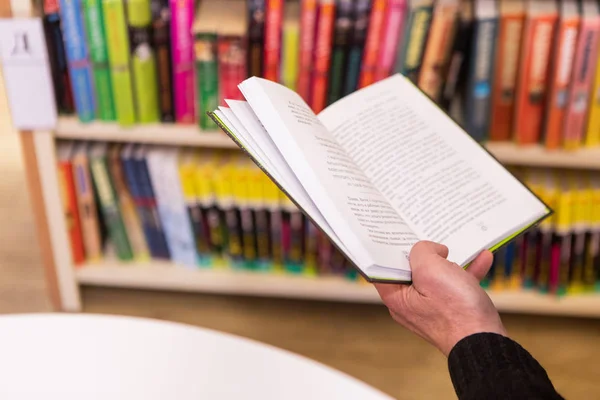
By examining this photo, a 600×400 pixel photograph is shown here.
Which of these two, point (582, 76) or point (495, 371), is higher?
point (582, 76)

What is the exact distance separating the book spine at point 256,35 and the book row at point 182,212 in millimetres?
A: 226

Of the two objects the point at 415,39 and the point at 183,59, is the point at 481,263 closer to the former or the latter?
the point at 415,39

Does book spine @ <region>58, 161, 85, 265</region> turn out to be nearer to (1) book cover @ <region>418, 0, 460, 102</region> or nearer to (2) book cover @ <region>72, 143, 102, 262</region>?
(2) book cover @ <region>72, 143, 102, 262</region>

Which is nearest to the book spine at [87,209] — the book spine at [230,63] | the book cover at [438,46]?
the book spine at [230,63]

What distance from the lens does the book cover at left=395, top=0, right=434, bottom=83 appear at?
4.66 feet

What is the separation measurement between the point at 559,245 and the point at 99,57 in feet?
3.48

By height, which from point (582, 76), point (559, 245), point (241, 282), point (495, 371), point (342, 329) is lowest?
point (342, 329)

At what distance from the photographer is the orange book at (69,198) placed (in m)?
1.67

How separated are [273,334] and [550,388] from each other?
1.09 metres

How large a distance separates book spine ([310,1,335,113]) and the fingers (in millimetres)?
630

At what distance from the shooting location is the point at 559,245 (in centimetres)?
167

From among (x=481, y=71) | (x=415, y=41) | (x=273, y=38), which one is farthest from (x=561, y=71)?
(x=273, y=38)

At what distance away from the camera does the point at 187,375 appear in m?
0.74

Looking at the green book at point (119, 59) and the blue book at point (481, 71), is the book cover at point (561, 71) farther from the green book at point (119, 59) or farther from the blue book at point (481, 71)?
the green book at point (119, 59)
